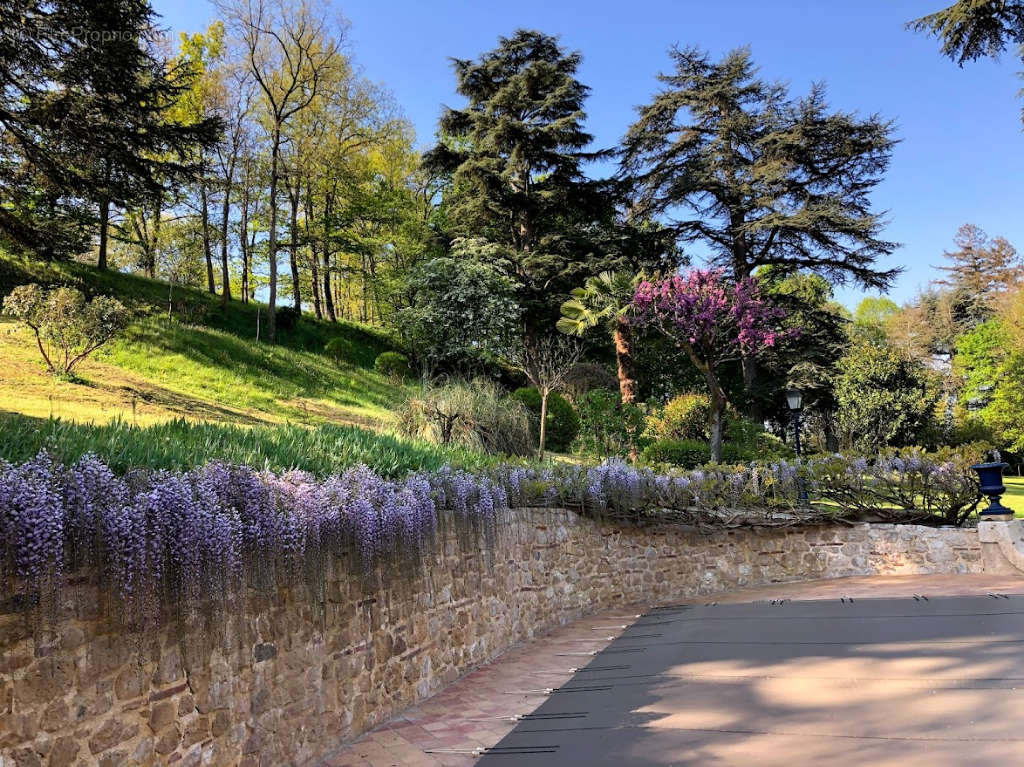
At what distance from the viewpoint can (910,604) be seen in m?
5.05

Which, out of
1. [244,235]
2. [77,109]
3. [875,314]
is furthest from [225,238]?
[875,314]

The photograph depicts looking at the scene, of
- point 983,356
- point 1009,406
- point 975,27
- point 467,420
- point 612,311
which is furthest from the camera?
point 983,356

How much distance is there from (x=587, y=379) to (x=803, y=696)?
13.0 meters

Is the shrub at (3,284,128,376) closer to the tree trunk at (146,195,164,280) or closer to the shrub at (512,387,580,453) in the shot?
the shrub at (512,387,580,453)

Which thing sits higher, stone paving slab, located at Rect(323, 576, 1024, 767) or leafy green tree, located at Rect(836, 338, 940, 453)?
leafy green tree, located at Rect(836, 338, 940, 453)

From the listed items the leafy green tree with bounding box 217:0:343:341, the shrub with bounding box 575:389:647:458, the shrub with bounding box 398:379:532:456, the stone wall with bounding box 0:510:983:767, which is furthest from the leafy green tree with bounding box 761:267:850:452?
the leafy green tree with bounding box 217:0:343:341

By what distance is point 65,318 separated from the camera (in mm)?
9875

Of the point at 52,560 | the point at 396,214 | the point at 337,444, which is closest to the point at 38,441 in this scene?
the point at 52,560

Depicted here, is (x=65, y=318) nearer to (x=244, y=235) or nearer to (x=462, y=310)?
(x=462, y=310)

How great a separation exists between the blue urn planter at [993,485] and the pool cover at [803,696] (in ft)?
6.24

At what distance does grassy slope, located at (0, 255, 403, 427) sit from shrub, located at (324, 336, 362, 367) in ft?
0.34

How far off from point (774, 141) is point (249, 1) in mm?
14459

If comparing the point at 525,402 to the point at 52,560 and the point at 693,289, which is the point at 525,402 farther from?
the point at 52,560

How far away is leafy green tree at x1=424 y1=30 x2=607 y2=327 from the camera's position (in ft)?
54.3
